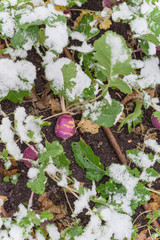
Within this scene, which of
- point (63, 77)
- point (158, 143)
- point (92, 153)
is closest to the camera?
point (63, 77)

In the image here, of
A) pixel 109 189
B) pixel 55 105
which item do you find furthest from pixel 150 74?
pixel 109 189

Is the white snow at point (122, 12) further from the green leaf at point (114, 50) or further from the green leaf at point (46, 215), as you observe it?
the green leaf at point (46, 215)

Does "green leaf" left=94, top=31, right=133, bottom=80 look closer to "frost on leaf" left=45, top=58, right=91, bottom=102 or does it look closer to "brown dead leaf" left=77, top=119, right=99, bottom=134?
"frost on leaf" left=45, top=58, right=91, bottom=102

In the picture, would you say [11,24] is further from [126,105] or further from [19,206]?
[19,206]

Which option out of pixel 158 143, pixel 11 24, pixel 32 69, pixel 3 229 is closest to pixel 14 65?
pixel 32 69

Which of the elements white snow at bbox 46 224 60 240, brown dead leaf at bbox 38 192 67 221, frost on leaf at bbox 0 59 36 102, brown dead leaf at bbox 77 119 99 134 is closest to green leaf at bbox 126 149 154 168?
brown dead leaf at bbox 77 119 99 134

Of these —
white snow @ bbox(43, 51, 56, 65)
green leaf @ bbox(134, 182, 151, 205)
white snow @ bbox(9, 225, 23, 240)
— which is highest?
white snow @ bbox(43, 51, 56, 65)
